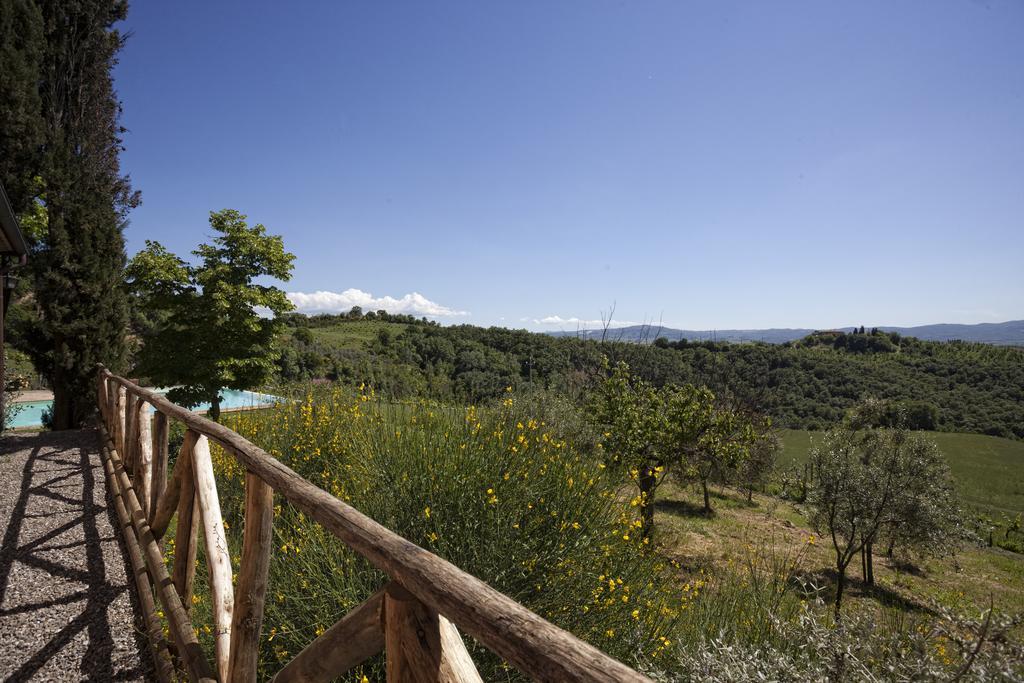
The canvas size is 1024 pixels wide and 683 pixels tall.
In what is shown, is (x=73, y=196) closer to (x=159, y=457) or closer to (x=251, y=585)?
(x=159, y=457)

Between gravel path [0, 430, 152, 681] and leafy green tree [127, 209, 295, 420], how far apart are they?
4.64m

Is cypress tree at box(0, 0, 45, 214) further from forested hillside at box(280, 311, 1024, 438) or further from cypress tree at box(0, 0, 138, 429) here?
forested hillside at box(280, 311, 1024, 438)

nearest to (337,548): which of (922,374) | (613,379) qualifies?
(613,379)

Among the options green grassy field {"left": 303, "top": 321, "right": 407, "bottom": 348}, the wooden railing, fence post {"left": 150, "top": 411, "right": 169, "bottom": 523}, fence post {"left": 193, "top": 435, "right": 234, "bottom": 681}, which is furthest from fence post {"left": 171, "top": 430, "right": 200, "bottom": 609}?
green grassy field {"left": 303, "top": 321, "right": 407, "bottom": 348}

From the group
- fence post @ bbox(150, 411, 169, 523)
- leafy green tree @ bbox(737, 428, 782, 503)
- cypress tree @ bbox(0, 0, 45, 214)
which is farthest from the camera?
leafy green tree @ bbox(737, 428, 782, 503)

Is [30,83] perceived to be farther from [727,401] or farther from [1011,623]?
[727,401]

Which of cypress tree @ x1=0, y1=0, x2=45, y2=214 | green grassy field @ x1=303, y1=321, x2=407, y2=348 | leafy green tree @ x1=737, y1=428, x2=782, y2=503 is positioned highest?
cypress tree @ x1=0, y1=0, x2=45, y2=214

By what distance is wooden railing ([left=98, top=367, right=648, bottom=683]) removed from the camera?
2.56ft

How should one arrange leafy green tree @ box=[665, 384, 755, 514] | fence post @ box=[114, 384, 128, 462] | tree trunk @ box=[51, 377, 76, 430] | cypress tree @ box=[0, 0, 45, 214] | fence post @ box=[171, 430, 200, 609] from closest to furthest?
fence post @ box=[171, 430, 200, 609], fence post @ box=[114, 384, 128, 462], cypress tree @ box=[0, 0, 45, 214], tree trunk @ box=[51, 377, 76, 430], leafy green tree @ box=[665, 384, 755, 514]

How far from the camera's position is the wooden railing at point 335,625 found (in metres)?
0.78

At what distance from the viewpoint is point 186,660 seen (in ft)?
7.45

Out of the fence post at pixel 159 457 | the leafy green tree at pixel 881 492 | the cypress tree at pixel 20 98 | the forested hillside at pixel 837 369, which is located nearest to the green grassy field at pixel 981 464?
the forested hillside at pixel 837 369

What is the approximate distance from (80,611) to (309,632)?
1.95 meters

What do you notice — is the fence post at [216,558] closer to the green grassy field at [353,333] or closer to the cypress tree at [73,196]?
the cypress tree at [73,196]
